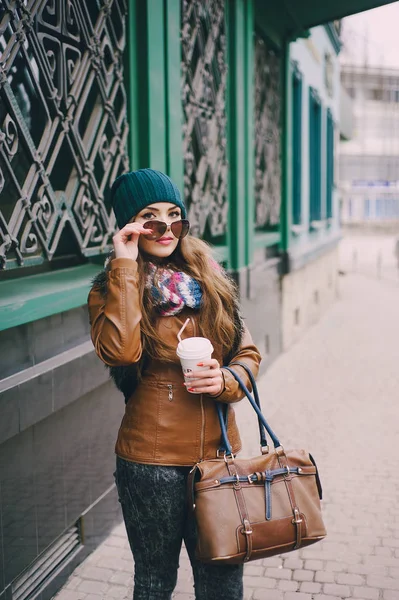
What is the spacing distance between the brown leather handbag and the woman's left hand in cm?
14

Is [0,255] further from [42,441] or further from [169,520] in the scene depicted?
[169,520]

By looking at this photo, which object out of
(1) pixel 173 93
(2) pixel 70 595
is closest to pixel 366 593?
(2) pixel 70 595

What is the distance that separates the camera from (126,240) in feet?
7.28

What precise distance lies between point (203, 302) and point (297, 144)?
30.1 ft

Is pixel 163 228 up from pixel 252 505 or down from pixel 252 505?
up

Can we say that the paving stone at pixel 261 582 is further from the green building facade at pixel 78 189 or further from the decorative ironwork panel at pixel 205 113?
the decorative ironwork panel at pixel 205 113

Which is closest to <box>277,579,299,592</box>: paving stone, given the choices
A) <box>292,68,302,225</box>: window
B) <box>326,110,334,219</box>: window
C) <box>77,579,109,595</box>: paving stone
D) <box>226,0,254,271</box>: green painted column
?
<box>77,579,109,595</box>: paving stone

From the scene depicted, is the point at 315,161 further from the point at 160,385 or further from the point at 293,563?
the point at 160,385

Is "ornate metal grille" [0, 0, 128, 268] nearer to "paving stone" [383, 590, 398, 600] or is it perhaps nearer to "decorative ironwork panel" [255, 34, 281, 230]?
"paving stone" [383, 590, 398, 600]

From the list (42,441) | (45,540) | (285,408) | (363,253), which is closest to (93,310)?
(42,441)

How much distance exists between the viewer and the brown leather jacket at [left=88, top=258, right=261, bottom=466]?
2.14 m

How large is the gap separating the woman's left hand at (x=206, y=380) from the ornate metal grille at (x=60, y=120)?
127 cm

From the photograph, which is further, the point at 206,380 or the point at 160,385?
the point at 160,385

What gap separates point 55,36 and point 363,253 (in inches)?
1309
